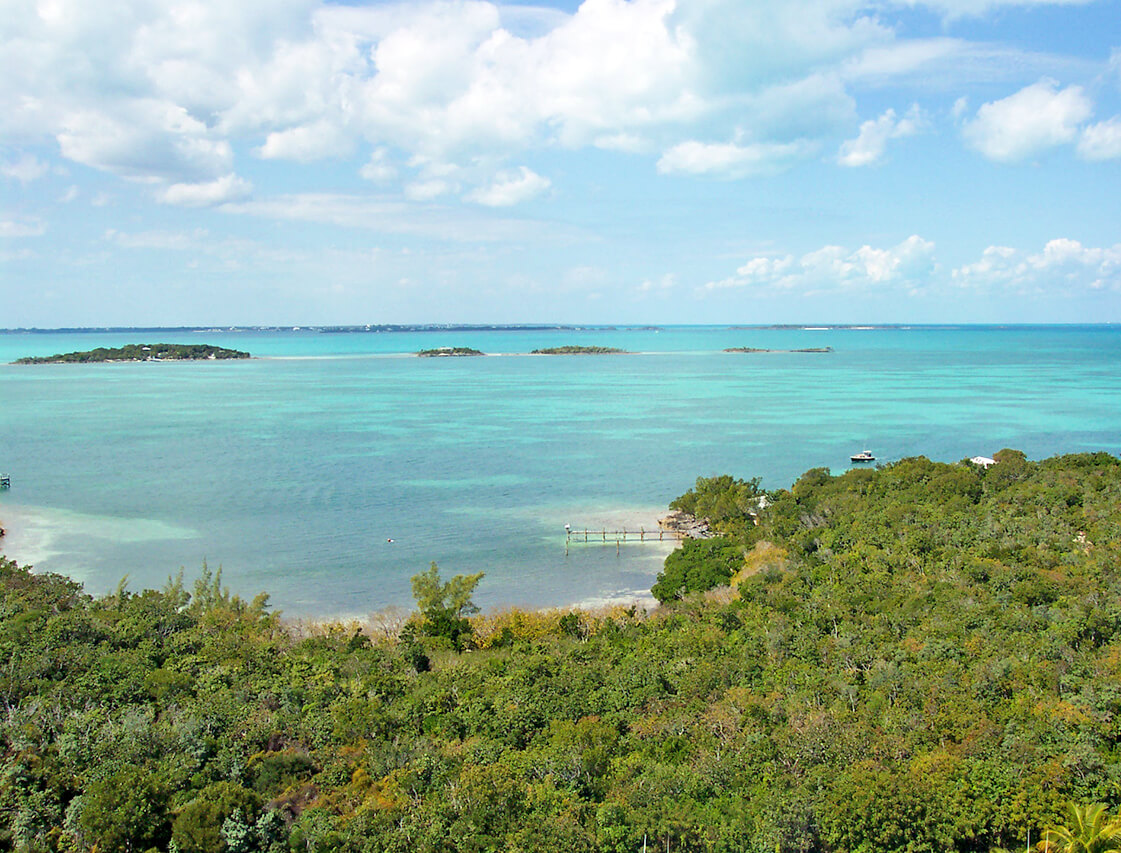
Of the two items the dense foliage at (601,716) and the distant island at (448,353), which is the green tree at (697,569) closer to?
the dense foliage at (601,716)

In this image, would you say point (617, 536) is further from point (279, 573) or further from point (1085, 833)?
point (1085, 833)

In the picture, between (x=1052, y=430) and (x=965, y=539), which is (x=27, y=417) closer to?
(x=965, y=539)

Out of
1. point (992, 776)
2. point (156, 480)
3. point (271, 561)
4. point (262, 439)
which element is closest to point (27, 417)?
point (262, 439)

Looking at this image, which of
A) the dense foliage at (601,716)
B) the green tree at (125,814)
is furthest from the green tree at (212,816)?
the green tree at (125,814)

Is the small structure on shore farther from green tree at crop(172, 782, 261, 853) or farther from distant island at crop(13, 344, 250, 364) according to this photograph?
distant island at crop(13, 344, 250, 364)

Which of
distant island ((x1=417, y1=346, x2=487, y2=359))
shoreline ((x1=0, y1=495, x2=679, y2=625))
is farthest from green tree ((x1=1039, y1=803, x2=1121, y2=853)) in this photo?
distant island ((x1=417, y1=346, x2=487, y2=359))

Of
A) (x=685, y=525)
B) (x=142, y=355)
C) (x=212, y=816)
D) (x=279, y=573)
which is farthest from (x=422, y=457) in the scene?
(x=142, y=355)
